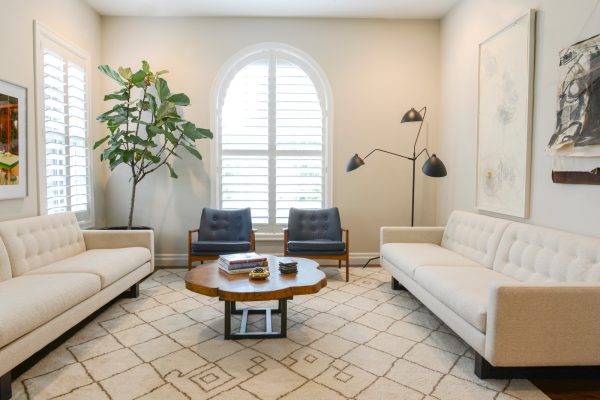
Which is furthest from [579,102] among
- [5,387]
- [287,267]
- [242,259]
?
[5,387]

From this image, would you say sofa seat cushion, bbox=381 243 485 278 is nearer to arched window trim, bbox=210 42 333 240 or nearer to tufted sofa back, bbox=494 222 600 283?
tufted sofa back, bbox=494 222 600 283

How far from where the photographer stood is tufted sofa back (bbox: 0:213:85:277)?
315 cm

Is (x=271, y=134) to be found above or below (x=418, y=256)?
above

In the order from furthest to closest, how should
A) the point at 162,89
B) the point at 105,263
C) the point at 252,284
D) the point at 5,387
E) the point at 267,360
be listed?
the point at 162,89 → the point at 105,263 → the point at 252,284 → the point at 267,360 → the point at 5,387

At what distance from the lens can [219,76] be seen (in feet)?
17.9

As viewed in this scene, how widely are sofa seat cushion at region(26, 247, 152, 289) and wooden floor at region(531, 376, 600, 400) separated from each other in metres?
3.11

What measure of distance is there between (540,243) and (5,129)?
4.35 m

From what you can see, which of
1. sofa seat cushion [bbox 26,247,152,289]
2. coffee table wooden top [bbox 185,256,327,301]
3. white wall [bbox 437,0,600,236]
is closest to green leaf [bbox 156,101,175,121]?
sofa seat cushion [bbox 26,247,152,289]

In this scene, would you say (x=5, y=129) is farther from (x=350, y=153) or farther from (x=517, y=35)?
(x=517, y=35)

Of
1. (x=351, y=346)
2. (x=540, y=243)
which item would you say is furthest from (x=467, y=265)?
(x=351, y=346)

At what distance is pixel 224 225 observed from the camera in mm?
5148

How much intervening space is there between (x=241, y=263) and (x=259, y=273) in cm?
24

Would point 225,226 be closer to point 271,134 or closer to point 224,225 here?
point 224,225

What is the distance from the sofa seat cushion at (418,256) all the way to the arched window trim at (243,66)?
Result: 149 centimetres
